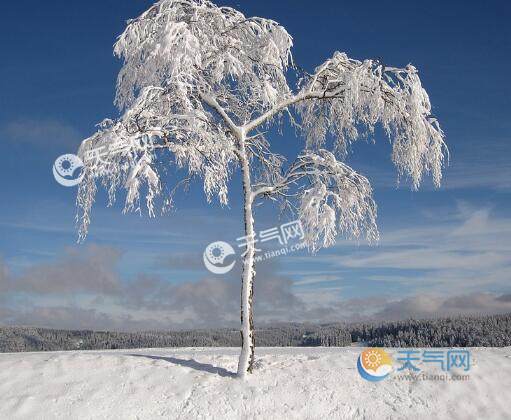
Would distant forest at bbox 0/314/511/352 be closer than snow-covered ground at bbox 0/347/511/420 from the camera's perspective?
No

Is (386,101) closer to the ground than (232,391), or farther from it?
farther from it

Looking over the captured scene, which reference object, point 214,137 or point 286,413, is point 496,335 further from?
point 214,137

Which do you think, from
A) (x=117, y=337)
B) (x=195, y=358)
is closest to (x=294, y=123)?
(x=195, y=358)

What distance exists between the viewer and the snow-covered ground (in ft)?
40.2

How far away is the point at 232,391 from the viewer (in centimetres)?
1283

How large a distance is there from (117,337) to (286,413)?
50.1 m

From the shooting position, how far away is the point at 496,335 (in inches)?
923

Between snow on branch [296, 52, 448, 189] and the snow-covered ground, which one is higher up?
snow on branch [296, 52, 448, 189]

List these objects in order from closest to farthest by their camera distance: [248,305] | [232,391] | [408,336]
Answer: [232,391] < [248,305] < [408,336]

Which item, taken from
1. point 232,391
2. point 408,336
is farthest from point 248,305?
point 408,336

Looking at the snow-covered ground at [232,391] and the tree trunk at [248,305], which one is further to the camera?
the tree trunk at [248,305]

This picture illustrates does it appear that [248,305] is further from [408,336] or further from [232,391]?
[408,336]

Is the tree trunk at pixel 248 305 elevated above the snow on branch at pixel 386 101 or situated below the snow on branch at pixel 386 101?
below

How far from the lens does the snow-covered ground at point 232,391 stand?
40.2ft
